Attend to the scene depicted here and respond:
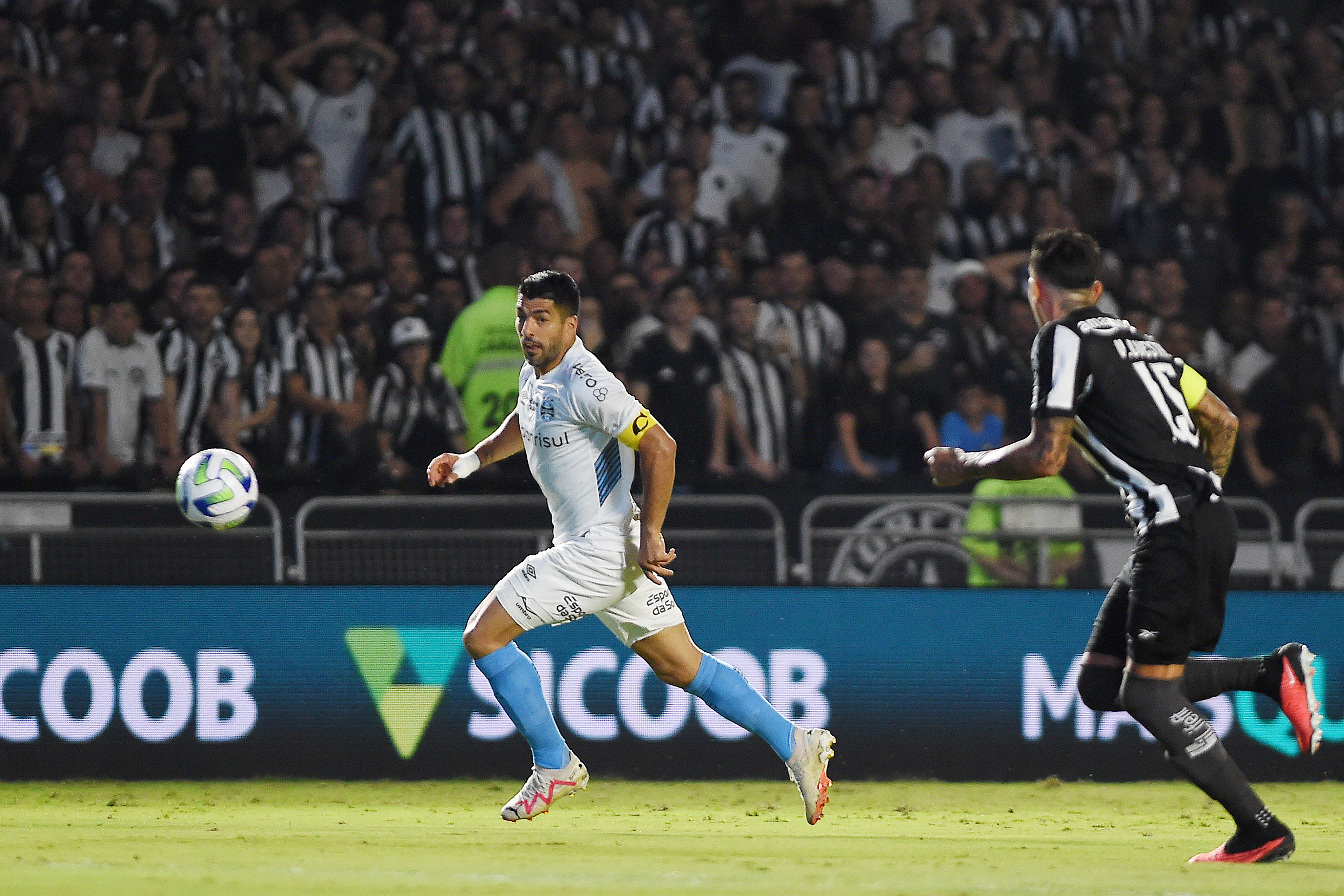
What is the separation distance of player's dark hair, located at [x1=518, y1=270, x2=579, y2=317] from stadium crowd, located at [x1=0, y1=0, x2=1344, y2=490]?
133 inches

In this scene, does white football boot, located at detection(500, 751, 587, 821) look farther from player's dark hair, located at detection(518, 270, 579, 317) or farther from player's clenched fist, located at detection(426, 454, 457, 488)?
player's dark hair, located at detection(518, 270, 579, 317)

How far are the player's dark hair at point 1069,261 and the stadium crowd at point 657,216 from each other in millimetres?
4226

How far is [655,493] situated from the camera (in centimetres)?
595

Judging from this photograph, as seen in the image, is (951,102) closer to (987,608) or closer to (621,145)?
(621,145)

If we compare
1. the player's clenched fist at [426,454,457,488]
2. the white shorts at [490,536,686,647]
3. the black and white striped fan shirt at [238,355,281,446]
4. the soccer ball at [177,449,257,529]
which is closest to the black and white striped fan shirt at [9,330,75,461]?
the black and white striped fan shirt at [238,355,281,446]

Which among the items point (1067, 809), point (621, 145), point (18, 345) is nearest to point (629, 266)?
point (621, 145)

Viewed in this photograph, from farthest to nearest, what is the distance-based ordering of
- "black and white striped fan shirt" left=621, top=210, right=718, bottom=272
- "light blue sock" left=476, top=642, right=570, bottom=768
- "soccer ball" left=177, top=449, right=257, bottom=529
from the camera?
"black and white striped fan shirt" left=621, top=210, right=718, bottom=272
"soccer ball" left=177, top=449, right=257, bottom=529
"light blue sock" left=476, top=642, right=570, bottom=768

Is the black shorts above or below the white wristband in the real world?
below

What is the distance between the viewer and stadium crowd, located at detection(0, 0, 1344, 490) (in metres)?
9.93

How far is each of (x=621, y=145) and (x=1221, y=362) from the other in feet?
14.2

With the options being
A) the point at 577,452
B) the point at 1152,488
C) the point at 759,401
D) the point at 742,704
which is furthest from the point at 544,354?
the point at 759,401

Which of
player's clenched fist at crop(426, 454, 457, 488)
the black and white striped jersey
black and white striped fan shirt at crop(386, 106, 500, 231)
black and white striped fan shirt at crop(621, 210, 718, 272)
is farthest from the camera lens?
black and white striped fan shirt at crop(386, 106, 500, 231)

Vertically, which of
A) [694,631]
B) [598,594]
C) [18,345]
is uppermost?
[18,345]

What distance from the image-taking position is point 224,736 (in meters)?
8.26
